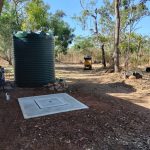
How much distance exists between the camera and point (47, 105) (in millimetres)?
6543

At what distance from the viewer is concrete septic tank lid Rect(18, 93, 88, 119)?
6.04 m

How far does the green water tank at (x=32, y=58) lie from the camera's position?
932cm

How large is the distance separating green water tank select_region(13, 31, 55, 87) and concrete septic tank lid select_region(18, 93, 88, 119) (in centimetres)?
186

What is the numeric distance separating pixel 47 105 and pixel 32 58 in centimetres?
307

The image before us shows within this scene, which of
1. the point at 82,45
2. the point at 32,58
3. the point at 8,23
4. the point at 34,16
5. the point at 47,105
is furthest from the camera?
the point at 82,45

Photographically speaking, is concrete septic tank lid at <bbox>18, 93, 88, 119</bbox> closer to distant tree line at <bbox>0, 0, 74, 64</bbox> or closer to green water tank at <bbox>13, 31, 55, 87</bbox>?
green water tank at <bbox>13, 31, 55, 87</bbox>

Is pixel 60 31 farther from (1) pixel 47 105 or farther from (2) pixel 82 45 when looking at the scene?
(1) pixel 47 105

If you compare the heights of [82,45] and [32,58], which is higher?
[82,45]

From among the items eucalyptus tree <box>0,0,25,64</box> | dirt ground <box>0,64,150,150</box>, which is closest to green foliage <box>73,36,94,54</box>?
eucalyptus tree <box>0,0,25,64</box>

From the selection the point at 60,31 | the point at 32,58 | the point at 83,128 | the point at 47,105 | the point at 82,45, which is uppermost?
the point at 60,31

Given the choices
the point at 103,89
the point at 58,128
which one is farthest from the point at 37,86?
the point at 58,128

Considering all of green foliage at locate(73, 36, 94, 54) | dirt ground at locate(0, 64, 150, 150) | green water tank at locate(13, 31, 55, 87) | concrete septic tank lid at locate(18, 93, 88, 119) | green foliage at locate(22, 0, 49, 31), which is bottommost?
dirt ground at locate(0, 64, 150, 150)

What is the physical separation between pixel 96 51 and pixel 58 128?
69.2 feet

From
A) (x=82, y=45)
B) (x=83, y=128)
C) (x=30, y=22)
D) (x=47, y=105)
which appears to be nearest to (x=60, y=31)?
(x=82, y=45)
